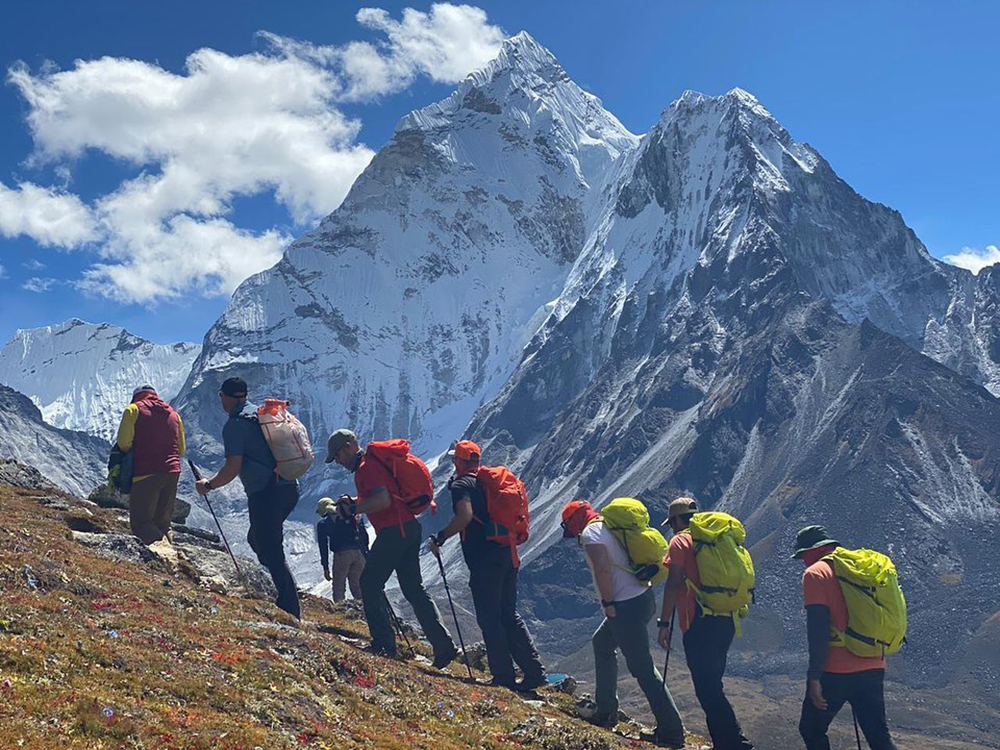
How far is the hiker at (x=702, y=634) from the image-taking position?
1470cm

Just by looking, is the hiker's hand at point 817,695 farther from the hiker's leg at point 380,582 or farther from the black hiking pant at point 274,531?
the black hiking pant at point 274,531

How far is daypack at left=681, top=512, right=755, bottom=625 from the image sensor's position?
14.6 metres

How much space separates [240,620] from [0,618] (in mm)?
4245

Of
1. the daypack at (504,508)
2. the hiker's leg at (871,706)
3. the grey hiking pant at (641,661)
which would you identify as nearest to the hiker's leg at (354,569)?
the daypack at (504,508)

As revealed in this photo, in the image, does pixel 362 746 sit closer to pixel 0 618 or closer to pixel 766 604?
pixel 0 618

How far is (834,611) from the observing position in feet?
46.1

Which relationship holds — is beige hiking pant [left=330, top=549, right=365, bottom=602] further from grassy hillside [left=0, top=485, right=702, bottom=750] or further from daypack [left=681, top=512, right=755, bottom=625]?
daypack [left=681, top=512, right=755, bottom=625]

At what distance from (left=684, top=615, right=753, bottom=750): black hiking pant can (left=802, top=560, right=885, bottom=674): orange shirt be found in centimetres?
128

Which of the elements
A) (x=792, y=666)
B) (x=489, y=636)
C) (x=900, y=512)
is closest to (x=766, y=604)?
(x=792, y=666)

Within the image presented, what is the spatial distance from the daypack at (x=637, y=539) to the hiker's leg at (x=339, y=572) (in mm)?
12738

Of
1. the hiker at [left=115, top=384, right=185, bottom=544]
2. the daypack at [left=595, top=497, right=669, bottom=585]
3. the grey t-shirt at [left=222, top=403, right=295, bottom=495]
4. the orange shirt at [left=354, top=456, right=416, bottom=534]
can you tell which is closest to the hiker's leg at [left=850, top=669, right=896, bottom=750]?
the daypack at [left=595, top=497, right=669, bottom=585]

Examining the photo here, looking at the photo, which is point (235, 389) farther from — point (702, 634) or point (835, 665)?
point (835, 665)

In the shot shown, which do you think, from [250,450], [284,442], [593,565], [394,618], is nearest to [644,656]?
[593,565]

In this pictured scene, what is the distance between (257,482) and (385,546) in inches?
94.4
